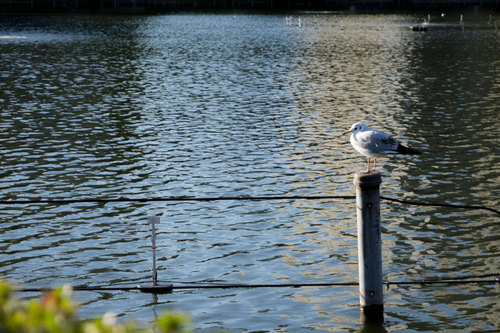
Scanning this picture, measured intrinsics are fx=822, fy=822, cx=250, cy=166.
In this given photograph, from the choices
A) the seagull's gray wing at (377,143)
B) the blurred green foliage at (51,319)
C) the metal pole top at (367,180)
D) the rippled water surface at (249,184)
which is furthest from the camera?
the seagull's gray wing at (377,143)

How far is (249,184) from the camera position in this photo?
25.4 metres

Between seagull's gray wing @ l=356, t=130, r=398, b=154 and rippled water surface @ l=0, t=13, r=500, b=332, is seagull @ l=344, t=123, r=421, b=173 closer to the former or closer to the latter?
seagull's gray wing @ l=356, t=130, r=398, b=154

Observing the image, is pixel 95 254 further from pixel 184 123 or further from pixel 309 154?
pixel 184 123

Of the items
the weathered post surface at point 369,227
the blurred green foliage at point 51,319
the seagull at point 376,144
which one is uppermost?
the blurred green foliage at point 51,319

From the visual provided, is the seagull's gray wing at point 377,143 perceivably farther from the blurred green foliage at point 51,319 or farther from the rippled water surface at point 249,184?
the blurred green foliage at point 51,319

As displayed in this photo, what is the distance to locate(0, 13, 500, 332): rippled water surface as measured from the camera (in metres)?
15.8

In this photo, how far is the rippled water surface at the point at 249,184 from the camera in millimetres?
15836

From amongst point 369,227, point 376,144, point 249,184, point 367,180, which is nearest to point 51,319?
point 367,180

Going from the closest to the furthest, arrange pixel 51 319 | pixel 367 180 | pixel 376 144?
pixel 51 319 < pixel 367 180 < pixel 376 144

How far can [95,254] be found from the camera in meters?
18.5

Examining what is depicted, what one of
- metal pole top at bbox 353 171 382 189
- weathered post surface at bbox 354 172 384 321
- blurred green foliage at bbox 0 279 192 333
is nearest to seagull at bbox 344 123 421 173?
weathered post surface at bbox 354 172 384 321

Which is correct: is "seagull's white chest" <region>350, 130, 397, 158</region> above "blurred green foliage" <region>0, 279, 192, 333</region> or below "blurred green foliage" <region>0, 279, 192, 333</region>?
below

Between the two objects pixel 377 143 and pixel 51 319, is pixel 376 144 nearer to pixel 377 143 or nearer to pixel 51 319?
pixel 377 143

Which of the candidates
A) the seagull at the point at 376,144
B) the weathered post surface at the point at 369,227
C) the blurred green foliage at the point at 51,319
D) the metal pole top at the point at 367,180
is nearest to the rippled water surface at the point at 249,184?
the weathered post surface at the point at 369,227
